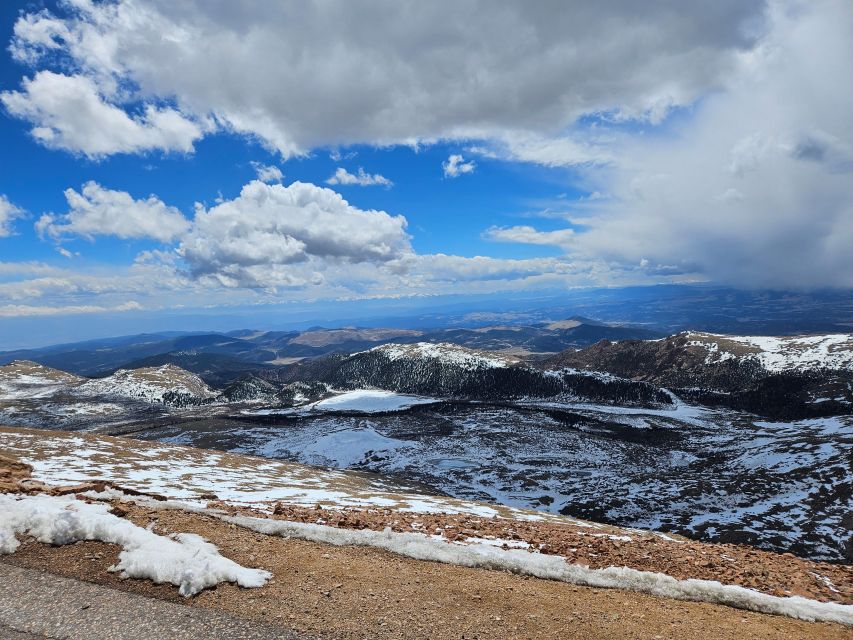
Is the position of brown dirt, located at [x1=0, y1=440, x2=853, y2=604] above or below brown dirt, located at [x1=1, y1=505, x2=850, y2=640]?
below

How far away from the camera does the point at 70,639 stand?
27.8ft

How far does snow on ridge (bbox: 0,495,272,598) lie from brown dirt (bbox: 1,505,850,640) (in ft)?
0.88

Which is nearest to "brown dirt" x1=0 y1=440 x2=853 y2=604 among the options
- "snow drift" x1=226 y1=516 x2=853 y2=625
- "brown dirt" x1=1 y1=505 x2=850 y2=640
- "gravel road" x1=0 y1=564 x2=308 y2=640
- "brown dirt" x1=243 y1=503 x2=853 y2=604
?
"brown dirt" x1=243 y1=503 x2=853 y2=604

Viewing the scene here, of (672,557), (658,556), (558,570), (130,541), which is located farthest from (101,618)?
(672,557)

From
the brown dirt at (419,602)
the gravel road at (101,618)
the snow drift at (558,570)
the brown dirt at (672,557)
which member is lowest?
the brown dirt at (672,557)

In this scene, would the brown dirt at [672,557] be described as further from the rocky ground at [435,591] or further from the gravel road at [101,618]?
the gravel road at [101,618]

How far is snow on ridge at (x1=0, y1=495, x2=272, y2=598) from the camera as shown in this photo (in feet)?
35.1

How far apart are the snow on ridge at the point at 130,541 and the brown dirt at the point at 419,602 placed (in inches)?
10.6

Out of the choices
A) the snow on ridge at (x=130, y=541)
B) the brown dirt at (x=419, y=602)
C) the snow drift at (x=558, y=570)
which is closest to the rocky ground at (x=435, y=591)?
the brown dirt at (x=419, y=602)

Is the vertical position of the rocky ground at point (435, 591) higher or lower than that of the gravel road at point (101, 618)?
lower

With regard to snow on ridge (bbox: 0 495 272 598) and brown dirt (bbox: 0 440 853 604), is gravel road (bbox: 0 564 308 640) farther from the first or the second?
brown dirt (bbox: 0 440 853 604)

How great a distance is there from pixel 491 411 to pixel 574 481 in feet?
308

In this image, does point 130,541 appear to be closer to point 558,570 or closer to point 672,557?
point 558,570

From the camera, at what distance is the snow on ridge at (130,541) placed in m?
10.7
